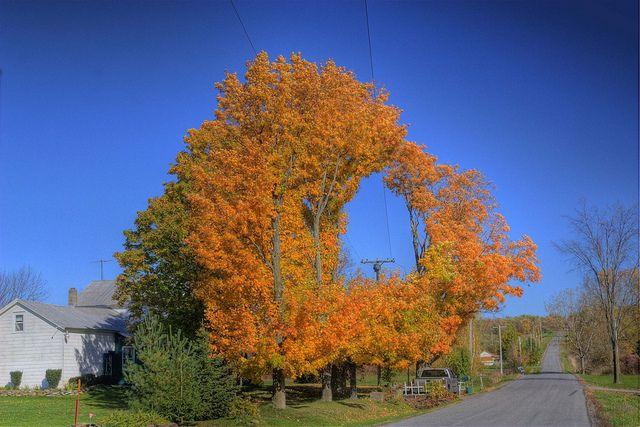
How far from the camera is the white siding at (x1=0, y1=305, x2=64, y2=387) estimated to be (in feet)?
118

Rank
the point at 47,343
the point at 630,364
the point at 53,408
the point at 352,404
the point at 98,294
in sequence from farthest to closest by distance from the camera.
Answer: the point at 630,364, the point at 98,294, the point at 47,343, the point at 352,404, the point at 53,408

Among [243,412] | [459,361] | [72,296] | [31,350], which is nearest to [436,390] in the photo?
[243,412]

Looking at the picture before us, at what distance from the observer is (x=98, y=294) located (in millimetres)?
57938

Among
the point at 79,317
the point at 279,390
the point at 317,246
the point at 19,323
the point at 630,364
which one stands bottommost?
the point at 630,364

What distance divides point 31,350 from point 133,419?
23565 millimetres

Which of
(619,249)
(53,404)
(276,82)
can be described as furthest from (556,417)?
(619,249)

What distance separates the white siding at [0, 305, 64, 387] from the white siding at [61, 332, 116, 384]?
0.65m

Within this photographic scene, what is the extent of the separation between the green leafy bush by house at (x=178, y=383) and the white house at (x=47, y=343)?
2018cm

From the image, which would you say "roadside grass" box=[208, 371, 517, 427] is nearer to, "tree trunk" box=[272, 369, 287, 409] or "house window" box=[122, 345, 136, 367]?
"tree trunk" box=[272, 369, 287, 409]

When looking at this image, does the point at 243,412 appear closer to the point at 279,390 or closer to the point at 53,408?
the point at 279,390

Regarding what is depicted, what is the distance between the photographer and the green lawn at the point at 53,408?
19.4 meters

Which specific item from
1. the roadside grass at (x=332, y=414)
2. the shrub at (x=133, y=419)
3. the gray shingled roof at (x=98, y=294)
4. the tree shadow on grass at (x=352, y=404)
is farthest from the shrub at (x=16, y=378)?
the shrub at (x=133, y=419)

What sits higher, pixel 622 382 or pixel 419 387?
pixel 419 387

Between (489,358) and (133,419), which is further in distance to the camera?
(489,358)
